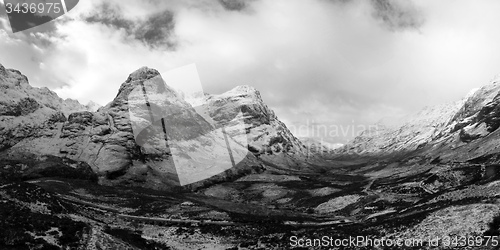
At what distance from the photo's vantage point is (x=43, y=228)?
4325cm

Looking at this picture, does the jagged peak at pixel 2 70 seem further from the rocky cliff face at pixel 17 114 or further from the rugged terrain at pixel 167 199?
the rugged terrain at pixel 167 199

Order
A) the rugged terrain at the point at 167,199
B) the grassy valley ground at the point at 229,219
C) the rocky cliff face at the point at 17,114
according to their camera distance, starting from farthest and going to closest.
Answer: the rocky cliff face at the point at 17,114 → the rugged terrain at the point at 167,199 → the grassy valley ground at the point at 229,219

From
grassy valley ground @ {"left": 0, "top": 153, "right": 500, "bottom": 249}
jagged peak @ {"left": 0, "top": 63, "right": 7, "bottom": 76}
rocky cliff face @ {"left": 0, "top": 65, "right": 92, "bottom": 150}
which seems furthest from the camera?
jagged peak @ {"left": 0, "top": 63, "right": 7, "bottom": 76}

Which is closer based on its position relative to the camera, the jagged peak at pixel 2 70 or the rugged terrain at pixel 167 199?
the rugged terrain at pixel 167 199

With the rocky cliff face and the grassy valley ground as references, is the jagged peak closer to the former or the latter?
the rocky cliff face

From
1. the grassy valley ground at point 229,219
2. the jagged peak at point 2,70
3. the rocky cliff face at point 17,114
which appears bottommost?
the grassy valley ground at point 229,219

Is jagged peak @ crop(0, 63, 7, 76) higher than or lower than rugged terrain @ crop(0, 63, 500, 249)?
higher

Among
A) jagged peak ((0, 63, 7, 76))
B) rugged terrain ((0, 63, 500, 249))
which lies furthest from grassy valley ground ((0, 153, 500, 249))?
jagged peak ((0, 63, 7, 76))

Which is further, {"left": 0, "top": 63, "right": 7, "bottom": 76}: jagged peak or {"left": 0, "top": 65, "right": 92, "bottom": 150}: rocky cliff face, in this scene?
{"left": 0, "top": 63, "right": 7, "bottom": 76}: jagged peak

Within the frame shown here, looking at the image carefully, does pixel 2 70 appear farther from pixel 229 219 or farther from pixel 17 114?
pixel 229 219

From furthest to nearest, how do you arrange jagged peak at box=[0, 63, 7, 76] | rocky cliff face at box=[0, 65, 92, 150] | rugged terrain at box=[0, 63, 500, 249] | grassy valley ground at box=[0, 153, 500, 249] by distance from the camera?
jagged peak at box=[0, 63, 7, 76]
rocky cliff face at box=[0, 65, 92, 150]
rugged terrain at box=[0, 63, 500, 249]
grassy valley ground at box=[0, 153, 500, 249]

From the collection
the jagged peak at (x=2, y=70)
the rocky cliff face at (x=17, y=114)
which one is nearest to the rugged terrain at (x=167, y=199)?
the rocky cliff face at (x=17, y=114)

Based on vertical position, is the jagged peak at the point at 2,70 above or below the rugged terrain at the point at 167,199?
above

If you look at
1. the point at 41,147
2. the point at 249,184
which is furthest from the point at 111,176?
the point at 249,184
